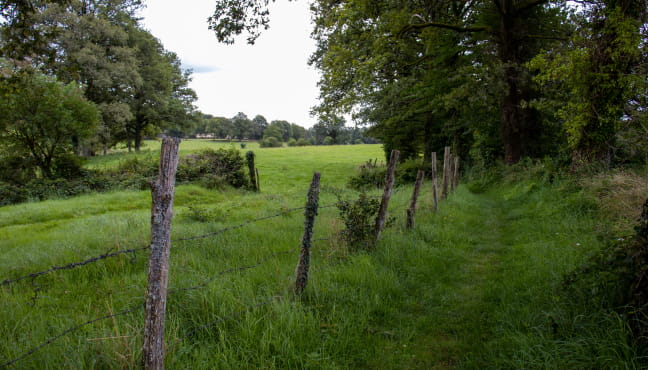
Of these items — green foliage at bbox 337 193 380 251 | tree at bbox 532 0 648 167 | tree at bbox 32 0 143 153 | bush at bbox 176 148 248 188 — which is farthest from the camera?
tree at bbox 32 0 143 153

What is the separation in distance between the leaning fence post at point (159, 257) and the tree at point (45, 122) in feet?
65.0

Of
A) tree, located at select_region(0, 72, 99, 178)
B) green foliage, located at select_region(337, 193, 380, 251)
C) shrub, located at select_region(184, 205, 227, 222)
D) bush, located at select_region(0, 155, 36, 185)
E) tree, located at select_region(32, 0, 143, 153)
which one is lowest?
shrub, located at select_region(184, 205, 227, 222)

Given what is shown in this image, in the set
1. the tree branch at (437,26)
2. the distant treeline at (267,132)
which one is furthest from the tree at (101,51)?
the distant treeline at (267,132)

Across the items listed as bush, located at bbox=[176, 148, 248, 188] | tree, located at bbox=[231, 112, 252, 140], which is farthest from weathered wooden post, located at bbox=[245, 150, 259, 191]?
tree, located at bbox=[231, 112, 252, 140]

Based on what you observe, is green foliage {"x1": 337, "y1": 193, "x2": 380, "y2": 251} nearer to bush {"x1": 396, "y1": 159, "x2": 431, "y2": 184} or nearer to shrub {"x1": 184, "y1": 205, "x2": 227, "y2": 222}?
shrub {"x1": 184, "y1": 205, "x2": 227, "y2": 222}

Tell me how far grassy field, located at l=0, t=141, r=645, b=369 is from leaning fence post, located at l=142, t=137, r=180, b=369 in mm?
264

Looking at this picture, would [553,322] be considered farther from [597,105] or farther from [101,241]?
[597,105]

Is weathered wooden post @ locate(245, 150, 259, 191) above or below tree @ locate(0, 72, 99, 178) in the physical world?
below

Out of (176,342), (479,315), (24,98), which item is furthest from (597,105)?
(24,98)

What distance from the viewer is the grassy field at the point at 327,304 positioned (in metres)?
3.15

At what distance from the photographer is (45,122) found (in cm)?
1838

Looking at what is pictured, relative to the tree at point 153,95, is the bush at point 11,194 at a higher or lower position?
lower

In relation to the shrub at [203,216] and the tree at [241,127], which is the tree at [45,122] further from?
the tree at [241,127]

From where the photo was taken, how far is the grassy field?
3148 millimetres
